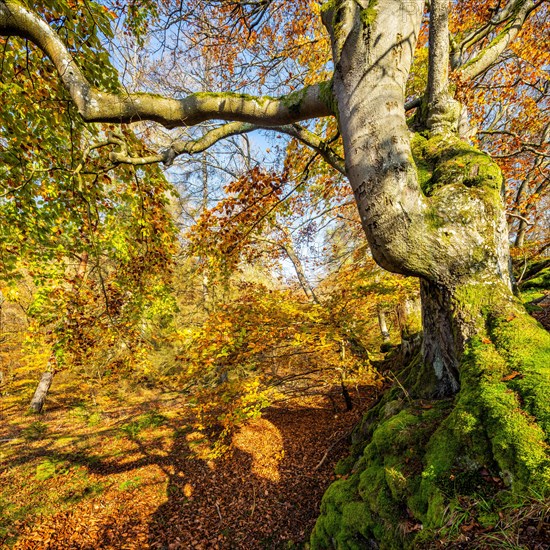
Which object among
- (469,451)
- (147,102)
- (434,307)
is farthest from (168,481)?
(147,102)

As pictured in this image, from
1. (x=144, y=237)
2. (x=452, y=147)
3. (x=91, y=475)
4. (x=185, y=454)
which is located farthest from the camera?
(x=185, y=454)

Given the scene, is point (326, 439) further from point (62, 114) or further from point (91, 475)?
point (62, 114)

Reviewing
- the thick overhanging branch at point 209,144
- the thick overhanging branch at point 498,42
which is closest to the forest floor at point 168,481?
the thick overhanging branch at point 209,144

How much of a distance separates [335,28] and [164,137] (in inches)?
395

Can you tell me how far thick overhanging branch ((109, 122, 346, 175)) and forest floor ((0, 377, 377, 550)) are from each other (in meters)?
5.07

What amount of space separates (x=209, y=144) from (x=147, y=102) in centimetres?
79

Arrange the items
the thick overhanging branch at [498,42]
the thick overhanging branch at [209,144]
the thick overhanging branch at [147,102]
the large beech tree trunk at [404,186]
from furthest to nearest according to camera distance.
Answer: the thick overhanging branch at [498,42] → the thick overhanging branch at [209,144] → the thick overhanging branch at [147,102] → the large beech tree trunk at [404,186]

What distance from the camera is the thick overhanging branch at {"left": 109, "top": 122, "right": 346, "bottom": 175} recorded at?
2657 millimetres

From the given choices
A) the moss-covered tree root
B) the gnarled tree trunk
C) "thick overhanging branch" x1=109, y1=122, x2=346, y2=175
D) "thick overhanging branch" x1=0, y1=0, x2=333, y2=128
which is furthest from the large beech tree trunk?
"thick overhanging branch" x1=109, y1=122, x2=346, y2=175

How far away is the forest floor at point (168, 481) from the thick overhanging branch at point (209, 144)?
507 cm

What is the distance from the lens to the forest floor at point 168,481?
404 centimetres

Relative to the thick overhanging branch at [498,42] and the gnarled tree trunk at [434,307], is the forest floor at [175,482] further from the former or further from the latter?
the thick overhanging branch at [498,42]

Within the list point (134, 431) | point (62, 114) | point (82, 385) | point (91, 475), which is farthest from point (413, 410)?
point (82, 385)

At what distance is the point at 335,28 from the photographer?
2473 millimetres
